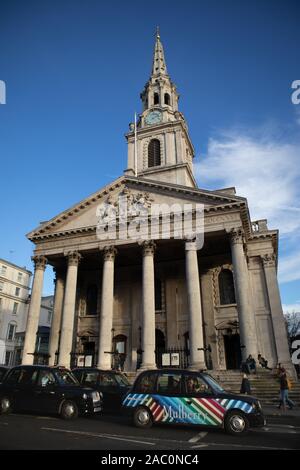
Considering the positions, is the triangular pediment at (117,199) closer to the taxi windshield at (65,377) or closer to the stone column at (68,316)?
the stone column at (68,316)

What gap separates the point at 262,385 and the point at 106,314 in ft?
35.5

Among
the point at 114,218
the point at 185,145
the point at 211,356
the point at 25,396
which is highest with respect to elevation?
the point at 185,145

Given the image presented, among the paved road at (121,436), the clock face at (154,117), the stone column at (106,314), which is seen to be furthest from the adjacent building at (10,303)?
the paved road at (121,436)

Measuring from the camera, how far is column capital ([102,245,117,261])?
2572 centimetres

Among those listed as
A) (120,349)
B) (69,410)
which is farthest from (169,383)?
(120,349)

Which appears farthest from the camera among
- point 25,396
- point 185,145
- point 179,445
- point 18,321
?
point 18,321

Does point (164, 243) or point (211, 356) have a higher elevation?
point (164, 243)

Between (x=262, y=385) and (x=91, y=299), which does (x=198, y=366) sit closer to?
(x=262, y=385)

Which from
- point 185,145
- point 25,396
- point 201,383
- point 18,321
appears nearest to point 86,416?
point 25,396

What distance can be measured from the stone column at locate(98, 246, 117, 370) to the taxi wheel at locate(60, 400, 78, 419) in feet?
38.9

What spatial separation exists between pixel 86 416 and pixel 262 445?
20.5 ft

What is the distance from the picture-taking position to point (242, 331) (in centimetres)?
2094

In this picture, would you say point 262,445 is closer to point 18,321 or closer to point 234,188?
point 234,188

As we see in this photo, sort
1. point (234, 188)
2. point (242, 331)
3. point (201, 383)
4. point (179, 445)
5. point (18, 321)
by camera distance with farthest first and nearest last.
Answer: point (18, 321), point (234, 188), point (242, 331), point (201, 383), point (179, 445)
